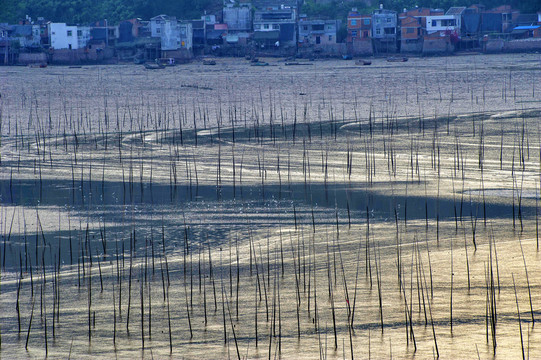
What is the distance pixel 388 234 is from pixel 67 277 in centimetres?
357

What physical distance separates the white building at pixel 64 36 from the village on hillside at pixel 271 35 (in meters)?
0.09

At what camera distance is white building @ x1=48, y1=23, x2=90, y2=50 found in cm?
6594

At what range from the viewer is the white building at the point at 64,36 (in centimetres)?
6594

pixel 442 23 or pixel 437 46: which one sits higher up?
pixel 442 23

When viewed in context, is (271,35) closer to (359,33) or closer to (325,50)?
(325,50)

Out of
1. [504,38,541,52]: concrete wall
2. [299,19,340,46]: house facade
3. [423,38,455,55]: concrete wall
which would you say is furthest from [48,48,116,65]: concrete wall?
[504,38,541,52]: concrete wall

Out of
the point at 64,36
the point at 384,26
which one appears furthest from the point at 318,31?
the point at 64,36

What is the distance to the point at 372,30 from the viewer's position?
6562 cm

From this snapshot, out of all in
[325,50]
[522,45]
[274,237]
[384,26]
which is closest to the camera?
[274,237]

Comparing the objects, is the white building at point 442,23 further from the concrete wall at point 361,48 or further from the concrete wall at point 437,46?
the concrete wall at point 361,48

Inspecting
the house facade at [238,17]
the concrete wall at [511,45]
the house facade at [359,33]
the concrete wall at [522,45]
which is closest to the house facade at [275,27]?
the house facade at [238,17]

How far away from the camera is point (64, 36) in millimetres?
66125

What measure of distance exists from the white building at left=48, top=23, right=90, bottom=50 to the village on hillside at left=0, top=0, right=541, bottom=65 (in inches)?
3.4

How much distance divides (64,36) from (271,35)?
17979 mm
